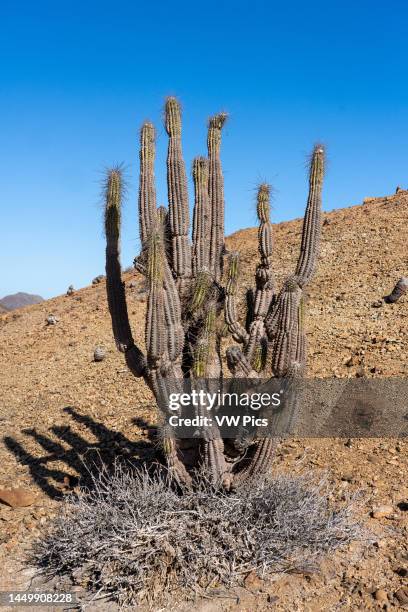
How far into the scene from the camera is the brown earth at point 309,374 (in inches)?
200

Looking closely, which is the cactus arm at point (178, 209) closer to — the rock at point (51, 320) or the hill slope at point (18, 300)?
the rock at point (51, 320)

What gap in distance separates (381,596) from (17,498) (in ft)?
13.4

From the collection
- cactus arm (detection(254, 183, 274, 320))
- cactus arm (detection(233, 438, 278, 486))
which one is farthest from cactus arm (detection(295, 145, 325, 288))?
cactus arm (detection(233, 438, 278, 486))

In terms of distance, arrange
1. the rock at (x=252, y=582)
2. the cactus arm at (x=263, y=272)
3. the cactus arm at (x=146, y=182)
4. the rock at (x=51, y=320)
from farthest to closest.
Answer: the rock at (x=51, y=320) < the cactus arm at (x=263, y=272) < the cactus arm at (x=146, y=182) < the rock at (x=252, y=582)

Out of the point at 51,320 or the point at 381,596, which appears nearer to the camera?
the point at 381,596

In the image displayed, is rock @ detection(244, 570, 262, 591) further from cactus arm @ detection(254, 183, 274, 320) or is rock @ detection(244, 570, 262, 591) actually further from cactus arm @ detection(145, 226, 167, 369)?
cactus arm @ detection(254, 183, 274, 320)

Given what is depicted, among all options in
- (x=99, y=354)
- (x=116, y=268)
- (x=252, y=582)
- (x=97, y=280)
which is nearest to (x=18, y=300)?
(x=97, y=280)

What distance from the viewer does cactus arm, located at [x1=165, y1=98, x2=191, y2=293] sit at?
6.27 m

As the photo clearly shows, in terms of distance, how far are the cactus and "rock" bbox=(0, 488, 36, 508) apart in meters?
1.99

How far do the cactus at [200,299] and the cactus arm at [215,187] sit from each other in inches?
0.4

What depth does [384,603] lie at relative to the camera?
4695 mm

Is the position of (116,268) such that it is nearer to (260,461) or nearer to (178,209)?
(178,209)

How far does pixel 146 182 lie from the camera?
6191 millimetres

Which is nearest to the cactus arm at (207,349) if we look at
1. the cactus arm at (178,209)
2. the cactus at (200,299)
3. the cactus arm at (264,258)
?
the cactus at (200,299)
